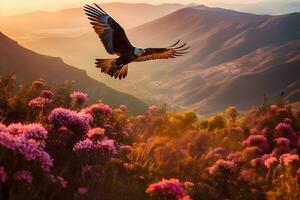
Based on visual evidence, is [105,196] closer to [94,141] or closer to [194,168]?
[94,141]

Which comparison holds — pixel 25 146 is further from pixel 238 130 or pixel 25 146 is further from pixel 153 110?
pixel 153 110

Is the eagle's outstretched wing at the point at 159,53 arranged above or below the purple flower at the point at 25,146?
above

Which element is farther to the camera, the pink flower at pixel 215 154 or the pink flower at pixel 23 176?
the pink flower at pixel 215 154

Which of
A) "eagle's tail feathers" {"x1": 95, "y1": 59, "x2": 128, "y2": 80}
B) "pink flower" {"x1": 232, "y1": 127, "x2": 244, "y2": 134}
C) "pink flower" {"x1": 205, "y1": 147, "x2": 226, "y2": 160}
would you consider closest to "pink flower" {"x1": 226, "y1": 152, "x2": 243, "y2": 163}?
"pink flower" {"x1": 205, "y1": 147, "x2": 226, "y2": 160}

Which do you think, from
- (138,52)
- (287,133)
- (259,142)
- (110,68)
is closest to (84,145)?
(110,68)

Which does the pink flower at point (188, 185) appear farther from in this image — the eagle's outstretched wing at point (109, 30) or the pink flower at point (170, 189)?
the pink flower at point (170, 189)

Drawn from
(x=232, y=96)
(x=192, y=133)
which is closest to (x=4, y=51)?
(x=192, y=133)

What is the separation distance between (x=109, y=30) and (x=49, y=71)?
54.9 meters

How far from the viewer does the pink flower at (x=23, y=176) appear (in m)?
4.93

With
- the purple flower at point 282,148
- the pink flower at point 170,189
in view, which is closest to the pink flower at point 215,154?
the purple flower at point 282,148

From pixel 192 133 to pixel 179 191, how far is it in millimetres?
9624

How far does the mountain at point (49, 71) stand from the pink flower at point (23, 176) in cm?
4661

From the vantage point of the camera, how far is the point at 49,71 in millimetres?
62188

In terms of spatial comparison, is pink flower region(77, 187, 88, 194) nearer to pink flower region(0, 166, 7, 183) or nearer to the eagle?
pink flower region(0, 166, 7, 183)
